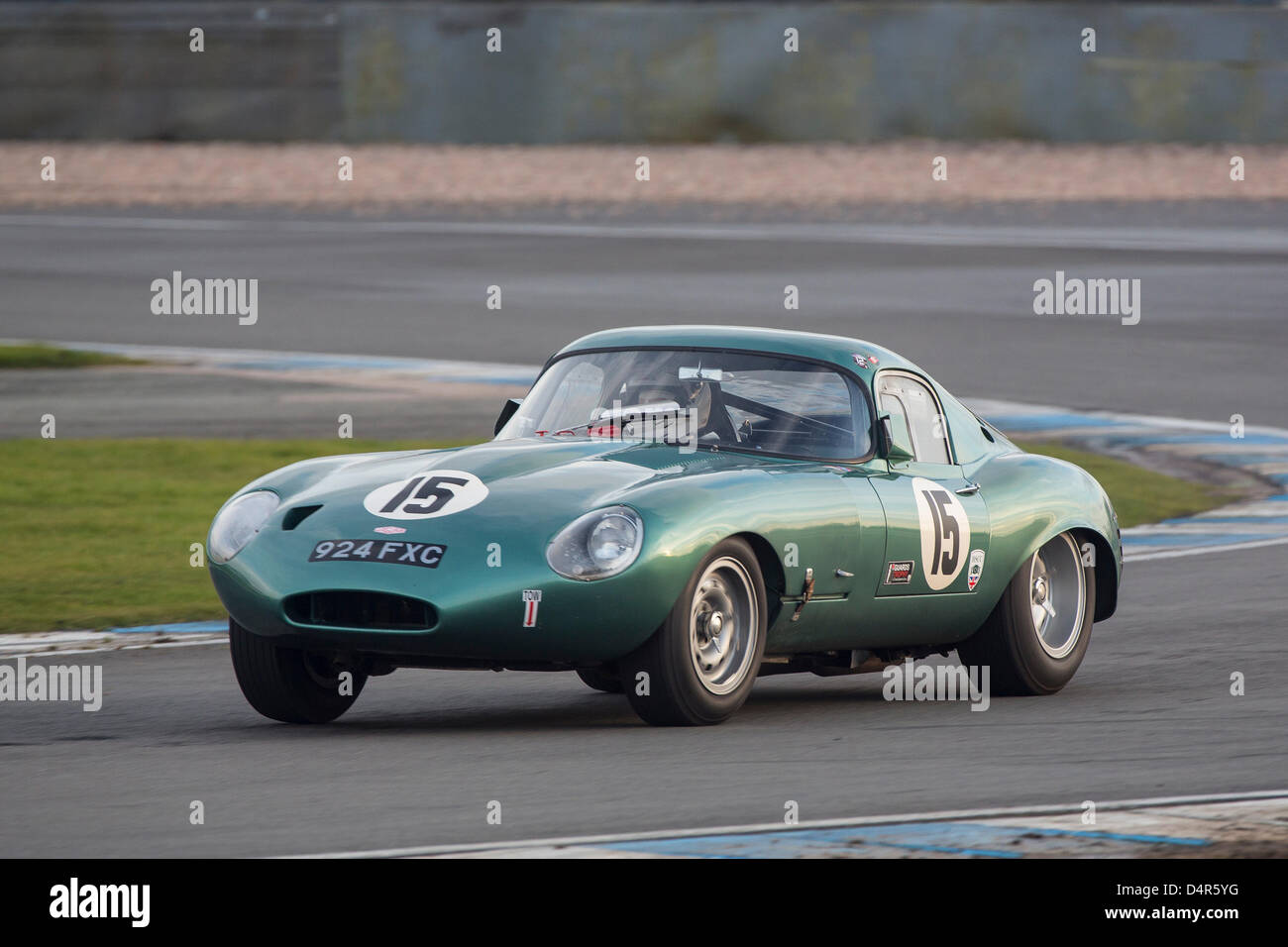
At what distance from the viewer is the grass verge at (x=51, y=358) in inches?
763

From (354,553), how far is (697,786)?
1367mm

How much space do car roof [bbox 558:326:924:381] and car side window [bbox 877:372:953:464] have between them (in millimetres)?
82

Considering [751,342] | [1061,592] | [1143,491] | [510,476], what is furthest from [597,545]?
[1143,491]

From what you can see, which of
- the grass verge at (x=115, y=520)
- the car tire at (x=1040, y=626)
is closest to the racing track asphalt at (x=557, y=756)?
the car tire at (x=1040, y=626)

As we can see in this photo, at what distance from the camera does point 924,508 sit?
8.34 metres

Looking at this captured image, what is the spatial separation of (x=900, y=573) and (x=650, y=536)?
133cm

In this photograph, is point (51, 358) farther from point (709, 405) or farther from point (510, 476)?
point (510, 476)

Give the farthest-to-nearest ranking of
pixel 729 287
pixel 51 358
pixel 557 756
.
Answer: pixel 729 287 → pixel 51 358 → pixel 557 756

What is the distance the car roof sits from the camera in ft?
27.7

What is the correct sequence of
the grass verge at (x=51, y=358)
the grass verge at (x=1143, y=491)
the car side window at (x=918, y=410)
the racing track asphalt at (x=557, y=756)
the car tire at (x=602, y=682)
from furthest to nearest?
the grass verge at (x=51, y=358), the grass verge at (x=1143, y=491), the car side window at (x=918, y=410), the car tire at (x=602, y=682), the racing track asphalt at (x=557, y=756)

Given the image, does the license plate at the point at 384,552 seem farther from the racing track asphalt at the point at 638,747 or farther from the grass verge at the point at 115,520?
the grass verge at the point at 115,520

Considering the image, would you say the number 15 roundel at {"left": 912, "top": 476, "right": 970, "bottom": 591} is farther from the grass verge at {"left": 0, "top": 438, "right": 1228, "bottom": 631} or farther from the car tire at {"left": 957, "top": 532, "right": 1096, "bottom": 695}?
the grass verge at {"left": 0, "top": 438, "right": 1228, "bottom": 631}

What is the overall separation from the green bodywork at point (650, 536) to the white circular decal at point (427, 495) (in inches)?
1.7

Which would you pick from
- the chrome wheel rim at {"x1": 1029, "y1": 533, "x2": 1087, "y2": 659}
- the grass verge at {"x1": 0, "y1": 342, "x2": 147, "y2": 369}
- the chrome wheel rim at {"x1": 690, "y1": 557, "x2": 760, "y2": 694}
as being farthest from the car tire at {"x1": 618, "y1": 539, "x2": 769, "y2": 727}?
the grass verge at {"x1": 0, "y1": 342, "x2": 147, "y2": 369}
